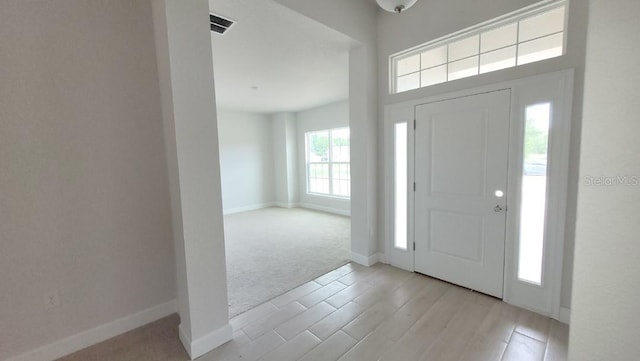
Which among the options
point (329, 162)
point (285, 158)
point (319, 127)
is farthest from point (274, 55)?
point (285, 158)

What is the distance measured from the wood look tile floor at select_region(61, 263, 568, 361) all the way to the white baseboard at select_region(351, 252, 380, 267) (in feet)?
1.92

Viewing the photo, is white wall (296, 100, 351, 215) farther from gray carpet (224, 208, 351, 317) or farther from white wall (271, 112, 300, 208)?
gray carpet (224, 208, 351, 317)

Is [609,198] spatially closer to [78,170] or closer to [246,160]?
[78,170]

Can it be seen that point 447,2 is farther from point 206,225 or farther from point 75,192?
point 75,192

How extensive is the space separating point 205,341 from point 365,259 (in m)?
2.00

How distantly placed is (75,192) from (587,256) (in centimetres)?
287

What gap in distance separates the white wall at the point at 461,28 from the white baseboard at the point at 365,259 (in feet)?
0.56

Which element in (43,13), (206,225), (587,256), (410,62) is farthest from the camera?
(410,62)

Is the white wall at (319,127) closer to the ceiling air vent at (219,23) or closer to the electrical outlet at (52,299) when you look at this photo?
the ceiling air vent at (219,23)

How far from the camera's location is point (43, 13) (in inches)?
65.9

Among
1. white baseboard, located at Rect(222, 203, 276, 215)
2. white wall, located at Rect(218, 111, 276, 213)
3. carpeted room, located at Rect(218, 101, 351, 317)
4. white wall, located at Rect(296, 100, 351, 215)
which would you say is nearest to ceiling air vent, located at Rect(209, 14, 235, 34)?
carpeted room, located at Rect(218, 101, 351, 317)

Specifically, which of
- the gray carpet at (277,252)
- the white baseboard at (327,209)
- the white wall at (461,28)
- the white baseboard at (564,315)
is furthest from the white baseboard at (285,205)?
the white baseboard at (564,315)

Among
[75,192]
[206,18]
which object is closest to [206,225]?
[75,192]

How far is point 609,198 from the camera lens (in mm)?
749
